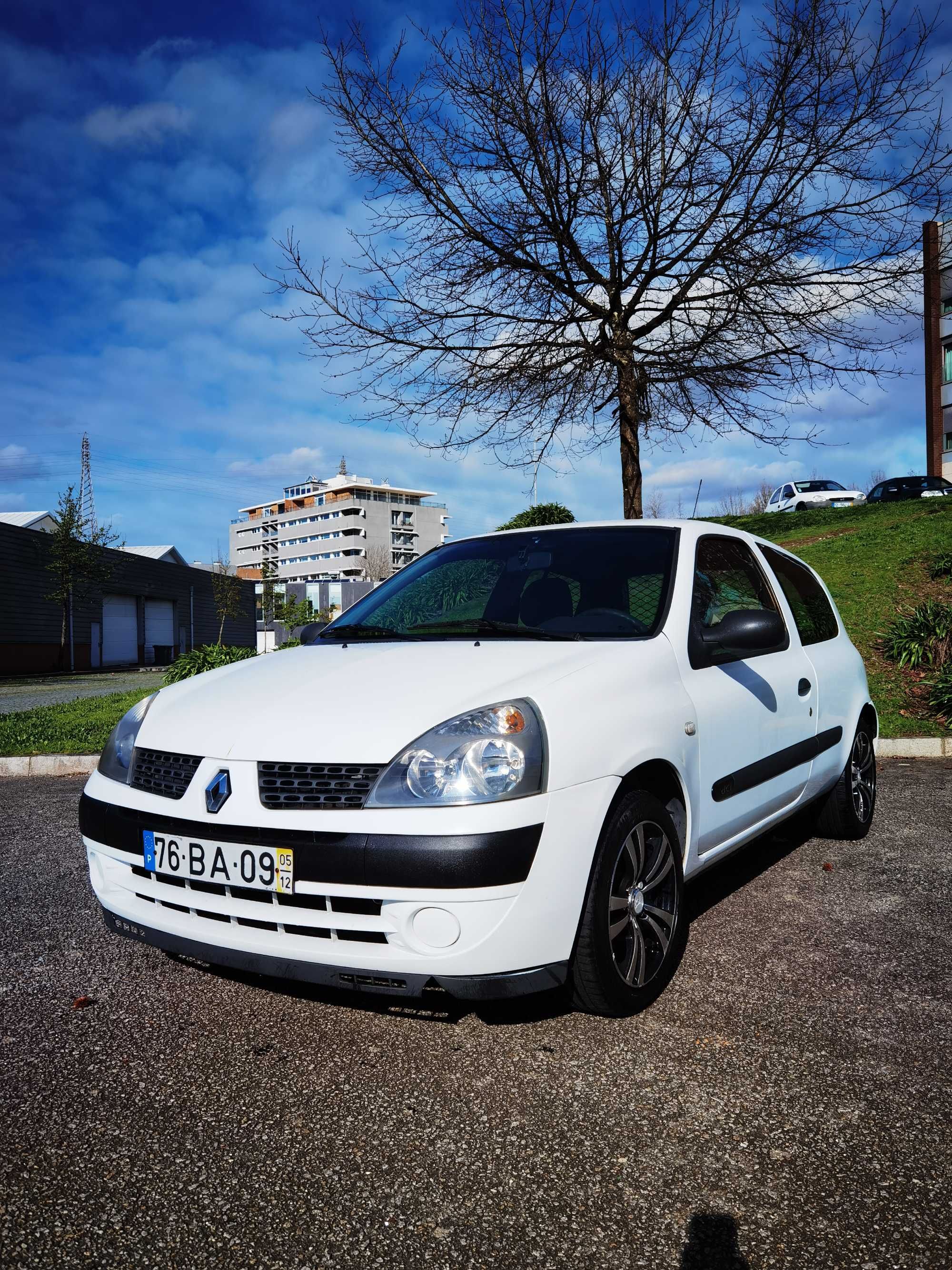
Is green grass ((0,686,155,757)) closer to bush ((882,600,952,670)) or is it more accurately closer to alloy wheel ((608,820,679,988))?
alloy wheel ((608,820,679,988))

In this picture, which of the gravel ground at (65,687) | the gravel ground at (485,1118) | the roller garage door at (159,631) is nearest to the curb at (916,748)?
the gravel ground at (485,1118)

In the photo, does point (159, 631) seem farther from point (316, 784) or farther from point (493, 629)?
point (316, 784)

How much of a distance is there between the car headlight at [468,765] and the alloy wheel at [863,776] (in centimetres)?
290

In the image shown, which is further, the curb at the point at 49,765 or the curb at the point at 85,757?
the curb at the point at 49,765

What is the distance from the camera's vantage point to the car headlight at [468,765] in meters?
2.23

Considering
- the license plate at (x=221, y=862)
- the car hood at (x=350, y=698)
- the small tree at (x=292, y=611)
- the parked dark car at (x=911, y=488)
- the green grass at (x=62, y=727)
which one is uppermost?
the parked dark car at (x=911, y=488)

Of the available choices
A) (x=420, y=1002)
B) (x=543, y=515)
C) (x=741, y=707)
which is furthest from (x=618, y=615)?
(x=543, y=515)

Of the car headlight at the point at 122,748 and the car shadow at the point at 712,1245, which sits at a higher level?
the car headlight at the point at 122,748

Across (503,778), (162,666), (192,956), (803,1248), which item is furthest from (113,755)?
(162,666)

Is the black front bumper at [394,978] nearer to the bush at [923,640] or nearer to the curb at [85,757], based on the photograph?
the curb at [85,757]

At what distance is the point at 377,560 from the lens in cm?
10825

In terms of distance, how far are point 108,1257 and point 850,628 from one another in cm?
1031

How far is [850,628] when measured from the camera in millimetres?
10578

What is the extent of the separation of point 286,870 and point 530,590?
65.8 inches
